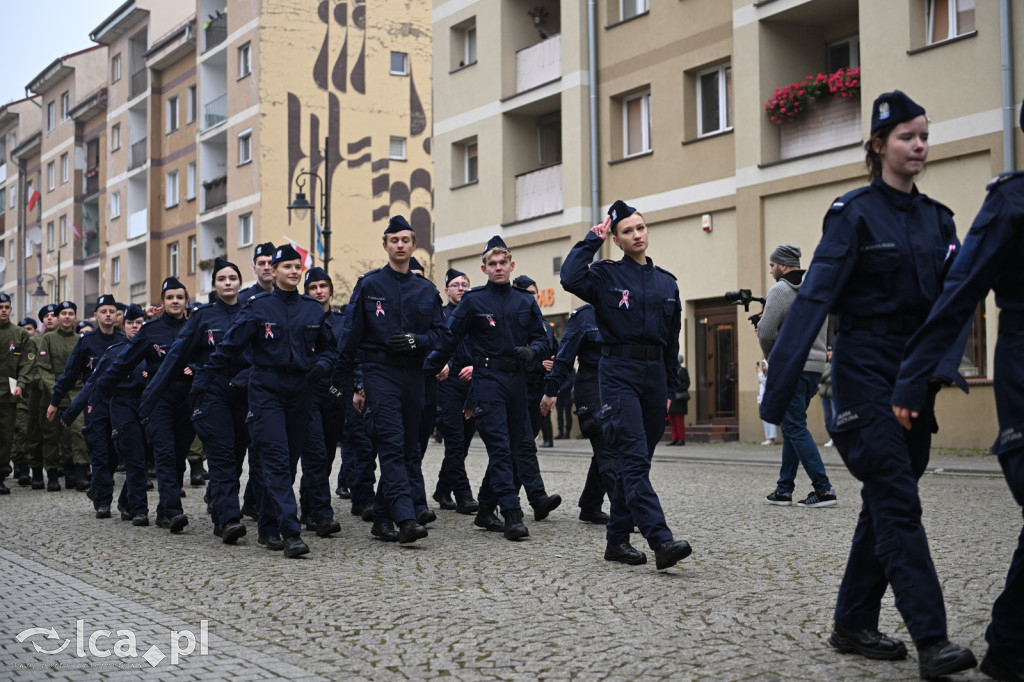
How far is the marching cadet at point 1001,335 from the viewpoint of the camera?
448cm

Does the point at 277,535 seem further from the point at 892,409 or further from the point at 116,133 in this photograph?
the point at 116,133

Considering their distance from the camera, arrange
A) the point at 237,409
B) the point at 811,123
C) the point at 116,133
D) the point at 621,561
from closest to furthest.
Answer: the point at 621,561 → the point at 237,409 → the point at 811,123 → the point at 116,133

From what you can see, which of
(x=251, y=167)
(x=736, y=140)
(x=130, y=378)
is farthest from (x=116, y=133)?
(x=130, y=378)

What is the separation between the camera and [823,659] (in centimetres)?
506

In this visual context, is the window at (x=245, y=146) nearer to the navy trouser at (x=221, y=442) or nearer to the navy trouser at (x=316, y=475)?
the navy trouser at (x=221, y=442)

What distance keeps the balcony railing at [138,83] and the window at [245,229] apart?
11228 millimetres

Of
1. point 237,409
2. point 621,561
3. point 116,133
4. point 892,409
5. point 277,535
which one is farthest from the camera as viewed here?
point 116,133

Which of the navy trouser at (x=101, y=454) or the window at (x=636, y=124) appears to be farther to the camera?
the window at (x=636, y=124)

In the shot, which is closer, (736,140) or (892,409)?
(892,409)

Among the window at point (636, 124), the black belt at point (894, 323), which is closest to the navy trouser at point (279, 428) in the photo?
the black belt at point (894, 323)

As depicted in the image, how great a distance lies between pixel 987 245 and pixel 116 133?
5535 centimetres

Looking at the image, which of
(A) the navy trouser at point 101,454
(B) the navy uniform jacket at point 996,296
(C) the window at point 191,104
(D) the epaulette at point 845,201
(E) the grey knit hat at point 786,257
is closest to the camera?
(B) the navy uniform jacket at point 996,296

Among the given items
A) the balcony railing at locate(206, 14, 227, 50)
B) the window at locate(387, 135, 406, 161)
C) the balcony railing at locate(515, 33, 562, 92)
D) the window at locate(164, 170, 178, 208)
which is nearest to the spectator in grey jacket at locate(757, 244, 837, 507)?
the balcony railing at locate(515, 33, 562, 92)

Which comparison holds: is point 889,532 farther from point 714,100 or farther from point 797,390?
point 714,100
